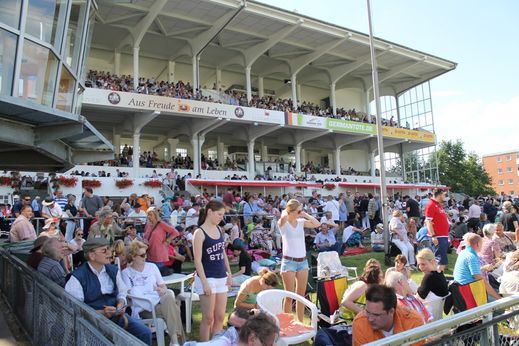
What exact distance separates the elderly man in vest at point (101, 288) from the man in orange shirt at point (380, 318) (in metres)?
2.22

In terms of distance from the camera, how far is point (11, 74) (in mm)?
6164

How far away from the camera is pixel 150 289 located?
5.08m

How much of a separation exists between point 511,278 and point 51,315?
5347mm

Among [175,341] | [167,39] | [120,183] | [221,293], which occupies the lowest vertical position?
[175,341]

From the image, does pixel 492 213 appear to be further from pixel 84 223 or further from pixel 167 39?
pixel 167 39

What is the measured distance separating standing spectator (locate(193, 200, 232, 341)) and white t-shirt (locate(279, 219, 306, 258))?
4.23ft

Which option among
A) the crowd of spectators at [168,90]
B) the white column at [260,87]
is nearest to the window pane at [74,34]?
the crowd of spectators at [168,90]

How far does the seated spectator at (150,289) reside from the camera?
484cm

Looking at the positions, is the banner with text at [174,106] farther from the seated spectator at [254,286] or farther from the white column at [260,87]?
the seated spectator at [254,286]

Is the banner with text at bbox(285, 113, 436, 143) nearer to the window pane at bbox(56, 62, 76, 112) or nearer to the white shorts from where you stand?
the window pane at bbox(56, 62, 76, 112)

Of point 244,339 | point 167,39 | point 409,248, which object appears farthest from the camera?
point 167,39

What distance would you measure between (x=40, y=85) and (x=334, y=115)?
30107mm

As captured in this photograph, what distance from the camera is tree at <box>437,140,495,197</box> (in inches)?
2221

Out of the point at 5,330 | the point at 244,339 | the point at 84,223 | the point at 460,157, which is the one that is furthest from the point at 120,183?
the point at 460,157
